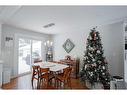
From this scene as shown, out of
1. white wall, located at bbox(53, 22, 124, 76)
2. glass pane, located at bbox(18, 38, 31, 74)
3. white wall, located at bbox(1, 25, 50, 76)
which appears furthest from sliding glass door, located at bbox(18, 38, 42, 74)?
white wall, located at bbox(53, 22, 124, 76)

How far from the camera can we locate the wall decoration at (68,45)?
6.71 metres

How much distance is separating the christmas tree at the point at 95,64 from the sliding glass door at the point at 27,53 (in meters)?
3.29

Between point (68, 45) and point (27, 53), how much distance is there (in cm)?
218

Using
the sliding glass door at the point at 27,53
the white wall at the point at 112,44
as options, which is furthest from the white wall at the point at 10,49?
the white wall at the point at 112,44

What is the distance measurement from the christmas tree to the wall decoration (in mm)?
2099

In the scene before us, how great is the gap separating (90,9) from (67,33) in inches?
132

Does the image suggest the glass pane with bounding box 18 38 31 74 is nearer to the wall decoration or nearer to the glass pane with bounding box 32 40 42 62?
the glass pane with bounding box 32 40 42 62

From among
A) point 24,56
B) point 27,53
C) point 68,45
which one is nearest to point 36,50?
point 27,53

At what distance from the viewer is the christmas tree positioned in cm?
429

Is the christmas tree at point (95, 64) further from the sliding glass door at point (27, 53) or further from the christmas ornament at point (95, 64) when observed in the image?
the sliding glass door at point (27, 53)

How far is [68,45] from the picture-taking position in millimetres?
6863

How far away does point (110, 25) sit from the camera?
509 centimetres
